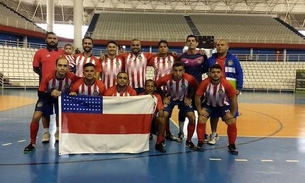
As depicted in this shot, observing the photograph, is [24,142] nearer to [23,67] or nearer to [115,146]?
[115,146]

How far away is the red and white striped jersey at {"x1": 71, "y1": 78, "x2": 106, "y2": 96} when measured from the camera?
205 inches

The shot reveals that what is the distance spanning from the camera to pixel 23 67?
22.1 meters

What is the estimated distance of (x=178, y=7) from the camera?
41.2m

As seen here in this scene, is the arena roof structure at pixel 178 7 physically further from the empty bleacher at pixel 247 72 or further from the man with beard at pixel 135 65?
the man with beard at pixel 135 65

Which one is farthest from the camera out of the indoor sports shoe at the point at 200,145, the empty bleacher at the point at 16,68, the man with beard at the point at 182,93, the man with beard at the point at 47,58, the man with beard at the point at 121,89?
the empty bleacher at the point at 16,68

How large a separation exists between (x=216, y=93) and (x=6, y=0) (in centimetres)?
3586

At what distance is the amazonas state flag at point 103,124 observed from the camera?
5.03m

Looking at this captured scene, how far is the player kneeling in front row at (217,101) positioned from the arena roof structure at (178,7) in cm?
3624

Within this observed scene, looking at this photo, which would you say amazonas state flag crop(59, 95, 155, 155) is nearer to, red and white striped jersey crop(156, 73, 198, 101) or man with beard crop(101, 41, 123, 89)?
red and white striped jersey crop(156, 73, 198, 101)

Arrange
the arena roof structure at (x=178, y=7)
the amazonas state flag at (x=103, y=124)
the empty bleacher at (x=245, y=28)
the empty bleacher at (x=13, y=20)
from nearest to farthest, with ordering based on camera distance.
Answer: the amazonas state flag at (x=103, y=124) → the empty bleacher at (x=13, y=20) → the empty bleacher at (x=245, y=28) → the arena roof structure at (x=178, y=7)

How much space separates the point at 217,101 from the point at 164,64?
120 cm

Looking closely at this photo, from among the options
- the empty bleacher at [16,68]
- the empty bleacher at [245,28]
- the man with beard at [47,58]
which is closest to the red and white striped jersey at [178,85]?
the man with beard at [47,58]

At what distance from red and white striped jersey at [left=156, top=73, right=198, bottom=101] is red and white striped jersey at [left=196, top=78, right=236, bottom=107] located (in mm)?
280

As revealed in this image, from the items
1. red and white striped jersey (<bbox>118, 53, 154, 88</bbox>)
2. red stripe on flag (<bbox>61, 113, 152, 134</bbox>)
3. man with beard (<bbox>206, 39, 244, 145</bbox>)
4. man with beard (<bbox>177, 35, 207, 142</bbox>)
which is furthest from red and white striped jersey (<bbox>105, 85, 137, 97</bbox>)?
man with beard (<bbox>206, 39, 244, 145</bbox>)
